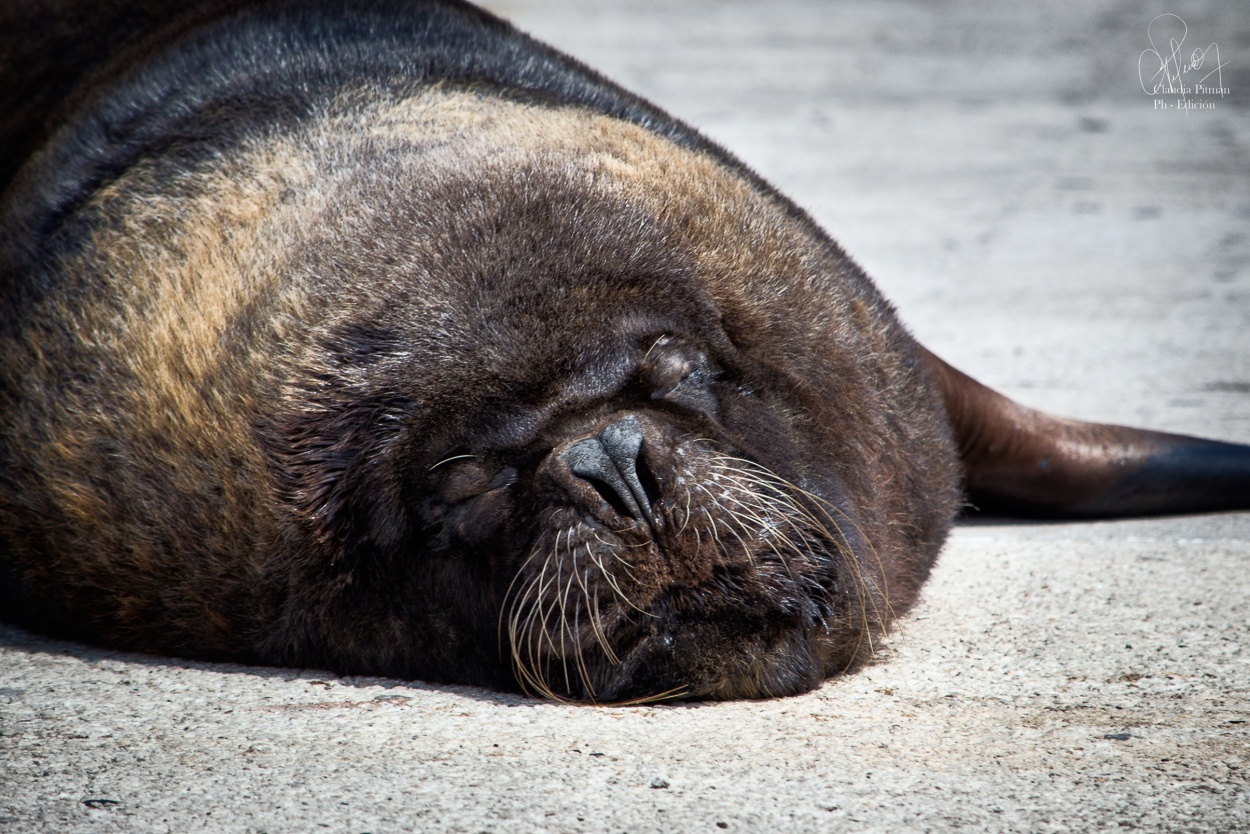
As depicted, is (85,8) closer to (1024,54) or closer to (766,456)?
(766,456)

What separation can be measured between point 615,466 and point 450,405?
0.38m

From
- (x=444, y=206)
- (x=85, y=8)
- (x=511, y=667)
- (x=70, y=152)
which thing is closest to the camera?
(x=511, y=667)

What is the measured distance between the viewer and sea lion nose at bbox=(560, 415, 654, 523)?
241 cm

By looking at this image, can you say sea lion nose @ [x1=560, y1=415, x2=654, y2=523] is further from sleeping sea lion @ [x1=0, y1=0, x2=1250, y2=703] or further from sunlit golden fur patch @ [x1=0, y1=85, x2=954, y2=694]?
sunlit golden fur patch @ [x1=0, y1=85, x2=954, y2=694]

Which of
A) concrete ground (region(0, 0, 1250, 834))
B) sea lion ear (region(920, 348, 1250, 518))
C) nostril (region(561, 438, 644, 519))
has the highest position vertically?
sea lion ear (region(920, 348, 1250, 518))

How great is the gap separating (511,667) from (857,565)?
0.73 metres

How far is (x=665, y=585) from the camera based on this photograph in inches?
95.1

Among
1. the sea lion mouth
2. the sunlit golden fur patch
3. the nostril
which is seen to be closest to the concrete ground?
the sea lion mouth

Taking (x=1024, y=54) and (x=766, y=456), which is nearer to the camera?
(x=766, y=456)

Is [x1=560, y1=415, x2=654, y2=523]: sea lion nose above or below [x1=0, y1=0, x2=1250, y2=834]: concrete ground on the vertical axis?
above

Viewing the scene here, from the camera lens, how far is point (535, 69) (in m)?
3.66

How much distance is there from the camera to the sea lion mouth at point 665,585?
2406 millimetres

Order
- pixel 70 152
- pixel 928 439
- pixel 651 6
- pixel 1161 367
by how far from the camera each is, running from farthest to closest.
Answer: pixel 651 6 → pixel 1161 367 → pixel 70 152 → pixel 928 439

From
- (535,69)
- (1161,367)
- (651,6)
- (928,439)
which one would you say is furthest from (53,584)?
(651,6)
